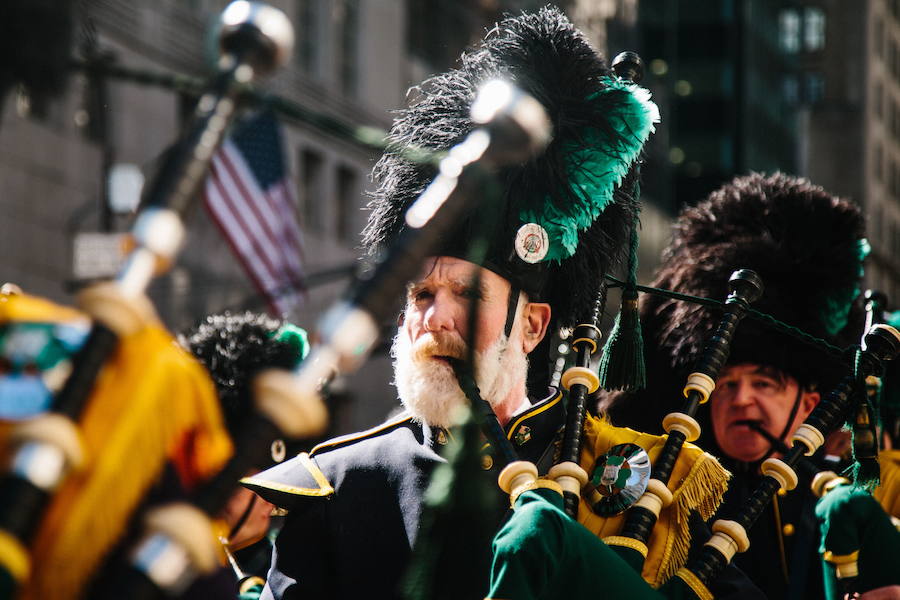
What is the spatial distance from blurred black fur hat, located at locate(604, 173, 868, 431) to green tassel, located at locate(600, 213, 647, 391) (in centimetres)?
81

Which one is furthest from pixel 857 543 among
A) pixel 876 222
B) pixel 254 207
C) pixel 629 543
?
pixel 876 222

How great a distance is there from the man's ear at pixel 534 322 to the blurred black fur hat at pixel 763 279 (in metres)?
0.84

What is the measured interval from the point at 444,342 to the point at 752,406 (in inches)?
63.0

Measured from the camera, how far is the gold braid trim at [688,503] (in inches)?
126

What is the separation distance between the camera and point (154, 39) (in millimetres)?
15219

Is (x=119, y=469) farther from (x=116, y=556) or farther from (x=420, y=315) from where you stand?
(x=420, y=315)

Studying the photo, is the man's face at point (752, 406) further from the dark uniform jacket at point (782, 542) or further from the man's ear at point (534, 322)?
the man's ear at point (534, 322)

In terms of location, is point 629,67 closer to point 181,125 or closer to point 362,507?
point 362,507

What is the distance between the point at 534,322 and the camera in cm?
377

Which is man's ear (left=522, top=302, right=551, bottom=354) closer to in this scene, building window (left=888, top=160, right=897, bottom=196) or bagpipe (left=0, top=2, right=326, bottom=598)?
bagpipe (left=0, top=2, right=326, bottom=598)

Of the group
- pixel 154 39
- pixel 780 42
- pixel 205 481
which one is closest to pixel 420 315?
pixel 205 481

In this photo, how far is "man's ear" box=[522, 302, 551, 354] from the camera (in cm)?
374

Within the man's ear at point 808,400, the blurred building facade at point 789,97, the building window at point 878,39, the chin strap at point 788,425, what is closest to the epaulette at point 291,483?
the chin strap at point 788,425

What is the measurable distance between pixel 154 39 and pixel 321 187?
18.6 feet
